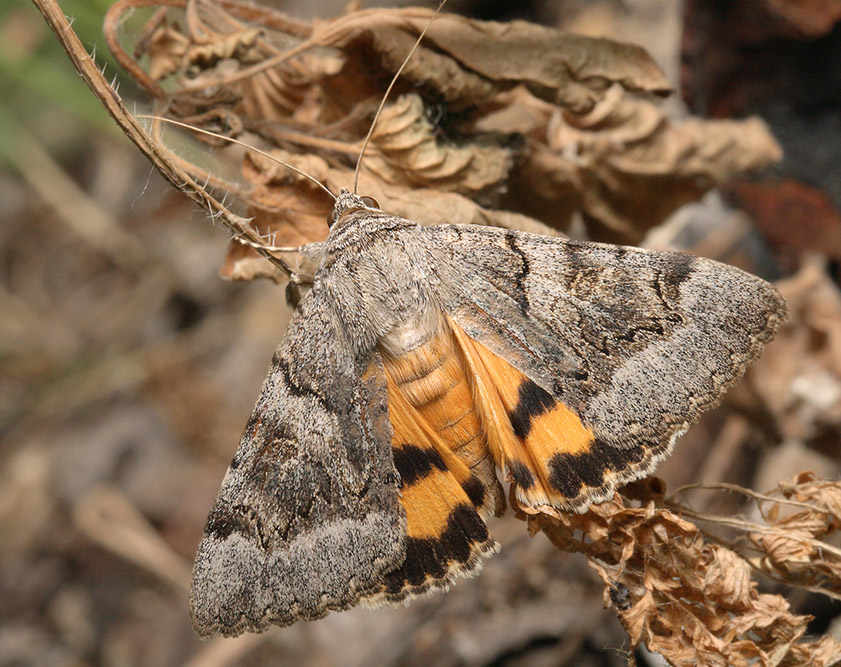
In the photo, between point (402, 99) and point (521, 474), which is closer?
point (521, 474)

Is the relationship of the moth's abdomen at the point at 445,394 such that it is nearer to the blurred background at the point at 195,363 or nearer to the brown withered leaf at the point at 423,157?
the brown withered leaf at the point at 423,157

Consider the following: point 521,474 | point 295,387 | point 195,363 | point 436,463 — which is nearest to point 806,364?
point 521,474

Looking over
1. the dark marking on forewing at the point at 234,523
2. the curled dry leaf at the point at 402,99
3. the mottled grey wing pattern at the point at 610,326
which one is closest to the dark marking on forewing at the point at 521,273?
the mottled grey wing pattern at the point at 610,326

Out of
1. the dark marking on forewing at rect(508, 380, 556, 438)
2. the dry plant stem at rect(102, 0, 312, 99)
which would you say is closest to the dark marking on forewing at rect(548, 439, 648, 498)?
the dark marking on forewing at rect(508, 380, 556, 438)

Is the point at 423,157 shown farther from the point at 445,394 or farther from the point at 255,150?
the point at 445,394

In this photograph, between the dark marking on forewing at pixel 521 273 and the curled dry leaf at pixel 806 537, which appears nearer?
the curled dry leaf at pixel 806 537

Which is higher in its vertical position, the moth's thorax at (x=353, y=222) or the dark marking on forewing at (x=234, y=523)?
the moth's thorax at (x=353, y=222)

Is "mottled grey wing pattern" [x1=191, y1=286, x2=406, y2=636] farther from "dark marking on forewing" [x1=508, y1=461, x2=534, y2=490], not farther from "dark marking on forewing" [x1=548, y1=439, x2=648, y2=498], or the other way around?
"dark marking on forewing" [x1=548, y1=439, x2=648, y2=498]
